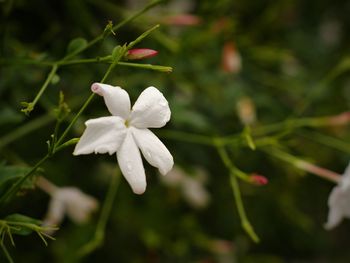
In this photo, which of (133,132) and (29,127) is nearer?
(133,132)

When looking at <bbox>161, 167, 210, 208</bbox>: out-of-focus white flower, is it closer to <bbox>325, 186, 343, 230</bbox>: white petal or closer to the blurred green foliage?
the blurred green foliage

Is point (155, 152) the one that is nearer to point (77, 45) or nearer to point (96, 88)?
point (96, 88)

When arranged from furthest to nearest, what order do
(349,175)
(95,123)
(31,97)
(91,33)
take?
1. (31,97)
2. (91,33)
3. (349,175)
4. (95,123)

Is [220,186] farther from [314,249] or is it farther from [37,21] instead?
[37,21]

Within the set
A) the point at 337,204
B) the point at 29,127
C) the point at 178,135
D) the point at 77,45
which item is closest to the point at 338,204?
the point at 337,204

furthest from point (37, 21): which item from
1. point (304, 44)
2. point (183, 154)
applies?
point (304, 44)

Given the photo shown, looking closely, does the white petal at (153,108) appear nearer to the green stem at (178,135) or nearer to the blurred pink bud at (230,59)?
the green stem at (178,135)

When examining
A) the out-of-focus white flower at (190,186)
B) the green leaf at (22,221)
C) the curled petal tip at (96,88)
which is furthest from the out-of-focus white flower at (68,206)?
the curled petal tip at (96,88)
